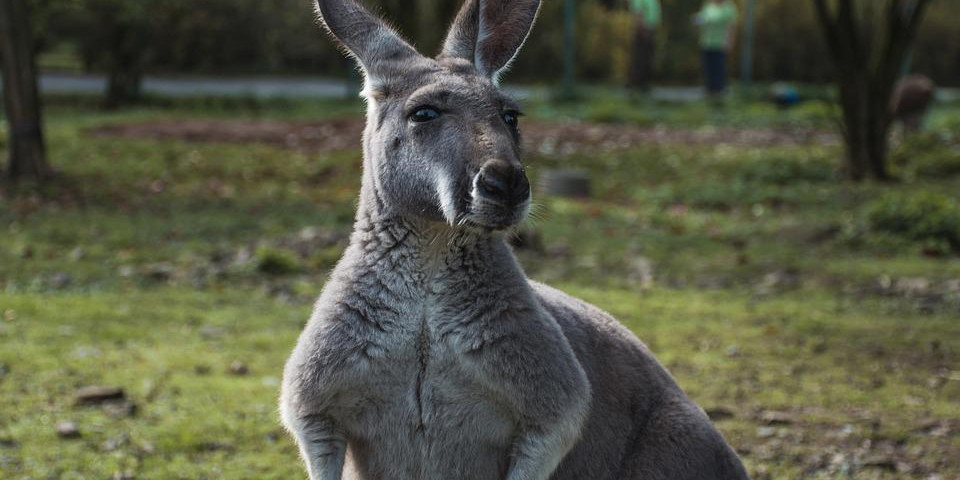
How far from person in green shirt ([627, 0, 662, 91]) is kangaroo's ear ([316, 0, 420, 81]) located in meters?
18.2

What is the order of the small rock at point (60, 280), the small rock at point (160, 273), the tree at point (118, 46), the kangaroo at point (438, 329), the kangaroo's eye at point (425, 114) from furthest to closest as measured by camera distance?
the tree at point (118, 46) → the small rock at point (160, 273) → the small rock at point (60, 280) → the kangaroo's eye at point (425, 114) → the kangaroo at point (438, 329)

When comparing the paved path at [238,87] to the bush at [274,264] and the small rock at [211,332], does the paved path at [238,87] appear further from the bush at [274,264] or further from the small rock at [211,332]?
the small rock at [211,332]

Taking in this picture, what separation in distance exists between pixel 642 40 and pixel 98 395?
55.7ft

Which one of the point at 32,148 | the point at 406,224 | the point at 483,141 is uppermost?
the point at 483,141

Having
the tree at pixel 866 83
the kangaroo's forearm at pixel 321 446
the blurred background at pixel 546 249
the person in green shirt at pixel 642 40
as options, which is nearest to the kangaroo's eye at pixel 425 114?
the blurred background at pixel 546 249

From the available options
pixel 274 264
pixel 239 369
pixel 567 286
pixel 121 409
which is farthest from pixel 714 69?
pixel 121 409

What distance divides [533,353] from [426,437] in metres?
0.35

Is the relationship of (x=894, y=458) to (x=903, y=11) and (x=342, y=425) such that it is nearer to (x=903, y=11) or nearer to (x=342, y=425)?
(x=342, y=425)

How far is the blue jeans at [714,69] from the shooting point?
67.6 feet

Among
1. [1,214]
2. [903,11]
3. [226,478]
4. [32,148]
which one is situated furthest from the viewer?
[903,11]

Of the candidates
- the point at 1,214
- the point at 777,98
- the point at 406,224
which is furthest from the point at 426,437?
the point at 777,98

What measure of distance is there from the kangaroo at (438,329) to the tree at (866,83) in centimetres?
903

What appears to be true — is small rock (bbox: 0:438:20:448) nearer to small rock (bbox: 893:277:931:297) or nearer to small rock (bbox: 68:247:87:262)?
small rock (bbox: 68:247:87:262)

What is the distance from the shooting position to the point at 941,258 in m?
8.90
